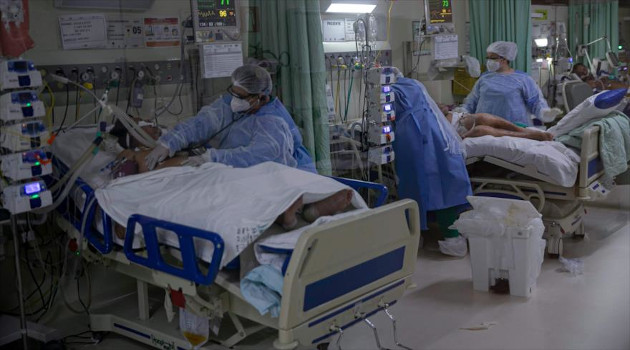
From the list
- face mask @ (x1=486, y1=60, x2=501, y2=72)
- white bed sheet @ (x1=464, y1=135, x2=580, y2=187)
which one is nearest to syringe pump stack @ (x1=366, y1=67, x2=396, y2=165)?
white bed sheet @ (x1=464, y1=135, x2=580, y2=187)

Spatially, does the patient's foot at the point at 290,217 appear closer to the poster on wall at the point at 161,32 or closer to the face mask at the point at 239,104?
the face mask at the point at 239,104

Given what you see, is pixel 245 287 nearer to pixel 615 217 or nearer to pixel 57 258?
pixel 57 258

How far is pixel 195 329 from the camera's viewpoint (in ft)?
9.30

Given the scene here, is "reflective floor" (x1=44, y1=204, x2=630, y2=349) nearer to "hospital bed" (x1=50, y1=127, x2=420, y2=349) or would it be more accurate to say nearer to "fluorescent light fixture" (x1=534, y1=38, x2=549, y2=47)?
"hospital bed" (x1=50, y1=127, x2=420, y2=349)

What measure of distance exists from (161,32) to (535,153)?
2404 mm

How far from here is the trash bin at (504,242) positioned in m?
3.64

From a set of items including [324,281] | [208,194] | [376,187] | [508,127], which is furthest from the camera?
[508,127]

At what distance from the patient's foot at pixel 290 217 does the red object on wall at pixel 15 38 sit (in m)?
1.31

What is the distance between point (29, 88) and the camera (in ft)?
9.18

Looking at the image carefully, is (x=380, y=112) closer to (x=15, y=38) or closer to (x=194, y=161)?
(x=194, y=161)

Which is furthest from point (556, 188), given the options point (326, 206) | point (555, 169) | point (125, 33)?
point (125, 33)

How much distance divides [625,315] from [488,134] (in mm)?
1626

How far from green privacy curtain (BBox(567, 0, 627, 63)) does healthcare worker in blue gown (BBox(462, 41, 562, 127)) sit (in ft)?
1.74

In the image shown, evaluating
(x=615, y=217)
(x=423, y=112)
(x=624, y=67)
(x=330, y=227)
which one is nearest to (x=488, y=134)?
(x=423, y=112)
